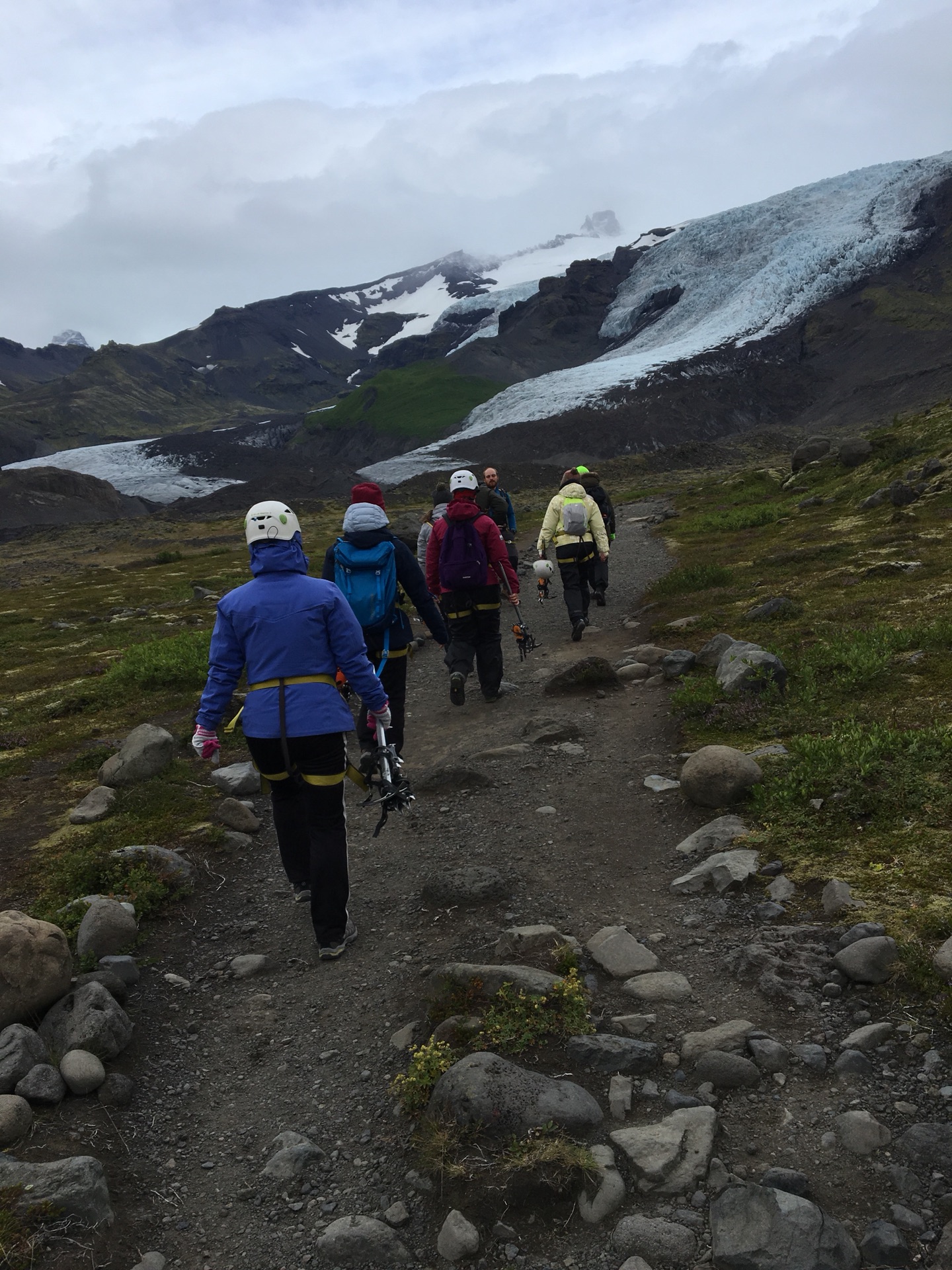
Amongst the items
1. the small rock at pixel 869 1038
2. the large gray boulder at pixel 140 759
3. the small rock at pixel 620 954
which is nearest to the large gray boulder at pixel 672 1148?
the small rock at pixel 869 1038

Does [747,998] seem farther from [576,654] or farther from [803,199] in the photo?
[803,199]

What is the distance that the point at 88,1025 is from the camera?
5172 mm

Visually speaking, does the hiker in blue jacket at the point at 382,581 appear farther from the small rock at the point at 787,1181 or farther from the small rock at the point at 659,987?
the small rock at the point at 787,1181

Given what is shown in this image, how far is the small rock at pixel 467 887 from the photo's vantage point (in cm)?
678

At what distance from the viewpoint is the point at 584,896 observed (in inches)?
260

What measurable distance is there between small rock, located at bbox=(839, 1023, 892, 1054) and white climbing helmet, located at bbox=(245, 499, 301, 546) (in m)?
4.80

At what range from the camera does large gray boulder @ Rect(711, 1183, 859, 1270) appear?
3234mm

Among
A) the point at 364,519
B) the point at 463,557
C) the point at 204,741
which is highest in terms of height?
the point at 364,519

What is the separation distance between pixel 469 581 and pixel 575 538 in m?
4.02

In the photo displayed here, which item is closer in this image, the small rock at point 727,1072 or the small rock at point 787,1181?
the small rock at point 787,1181

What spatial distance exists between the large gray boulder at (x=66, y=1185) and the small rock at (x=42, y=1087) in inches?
25.7

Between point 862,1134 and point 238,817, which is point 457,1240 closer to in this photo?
point 862,1134

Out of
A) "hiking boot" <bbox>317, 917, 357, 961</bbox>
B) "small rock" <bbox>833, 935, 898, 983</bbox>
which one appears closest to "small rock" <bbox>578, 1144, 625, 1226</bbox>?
"small rock" <bbox>833, 935, 898, 983</bbox>

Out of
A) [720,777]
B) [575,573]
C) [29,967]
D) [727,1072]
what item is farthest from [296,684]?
[575,573]
